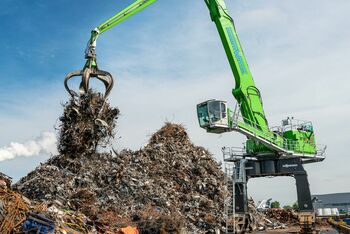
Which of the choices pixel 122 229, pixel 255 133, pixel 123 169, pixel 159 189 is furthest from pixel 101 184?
pixel 255 133

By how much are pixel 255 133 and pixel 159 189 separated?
222 inches

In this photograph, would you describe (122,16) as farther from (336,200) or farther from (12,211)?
(336,200)

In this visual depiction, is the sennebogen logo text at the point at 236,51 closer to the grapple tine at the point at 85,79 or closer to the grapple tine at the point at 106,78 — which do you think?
the grapple tine at the point at 106,78

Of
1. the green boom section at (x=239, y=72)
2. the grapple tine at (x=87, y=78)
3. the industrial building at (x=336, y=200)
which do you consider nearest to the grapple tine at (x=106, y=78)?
the grapple tine at (x=87, y=78)

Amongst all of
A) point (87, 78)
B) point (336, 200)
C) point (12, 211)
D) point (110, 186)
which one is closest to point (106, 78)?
point (87, 78)

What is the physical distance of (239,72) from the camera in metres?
19.8

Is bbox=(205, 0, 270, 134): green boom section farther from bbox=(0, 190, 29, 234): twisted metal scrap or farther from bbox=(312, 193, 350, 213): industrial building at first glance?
bbox=(312, 193, 350, 213): industrial building

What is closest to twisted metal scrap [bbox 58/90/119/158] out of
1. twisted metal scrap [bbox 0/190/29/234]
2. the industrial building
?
twisted metal scrap [bbox 0/190/29/234]

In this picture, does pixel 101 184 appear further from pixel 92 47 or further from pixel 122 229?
pixel 92 47

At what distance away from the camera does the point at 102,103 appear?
17156 millimetres

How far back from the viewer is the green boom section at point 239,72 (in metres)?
19.5

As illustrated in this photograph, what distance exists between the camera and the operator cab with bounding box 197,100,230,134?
16.5 metres

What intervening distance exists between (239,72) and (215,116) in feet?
14.4

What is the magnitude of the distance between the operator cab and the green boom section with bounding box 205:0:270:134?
2.84 m
